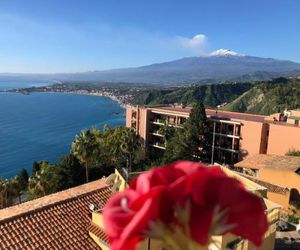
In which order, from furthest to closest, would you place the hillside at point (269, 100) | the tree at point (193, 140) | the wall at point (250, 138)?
1. the hillside at point (269, 100)
2. the wall at point (250, 138)
3. the tree at point (193, 140)

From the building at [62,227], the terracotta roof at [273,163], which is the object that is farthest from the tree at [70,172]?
the building at [62,227]

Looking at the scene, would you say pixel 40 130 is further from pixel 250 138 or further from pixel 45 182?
pixel 45 182

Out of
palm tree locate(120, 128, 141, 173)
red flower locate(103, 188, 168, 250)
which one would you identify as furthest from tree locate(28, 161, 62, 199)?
red flower locate(103, 188, 168, 250)

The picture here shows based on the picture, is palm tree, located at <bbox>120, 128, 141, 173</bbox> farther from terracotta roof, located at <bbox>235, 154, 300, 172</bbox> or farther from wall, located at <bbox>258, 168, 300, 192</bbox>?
wall, located at <bbox>258, 168, 300, 192</bbox>

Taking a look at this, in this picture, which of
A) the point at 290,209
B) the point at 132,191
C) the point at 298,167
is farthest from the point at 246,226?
the point at 298,167

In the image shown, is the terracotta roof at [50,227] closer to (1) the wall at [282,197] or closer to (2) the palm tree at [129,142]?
(1) the wall at [282,197]

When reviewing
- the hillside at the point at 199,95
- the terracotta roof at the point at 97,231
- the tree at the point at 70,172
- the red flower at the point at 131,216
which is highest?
the red flower at the point at 131,216

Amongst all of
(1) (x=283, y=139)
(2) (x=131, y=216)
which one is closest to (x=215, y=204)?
(2) (x=131, y=216)
